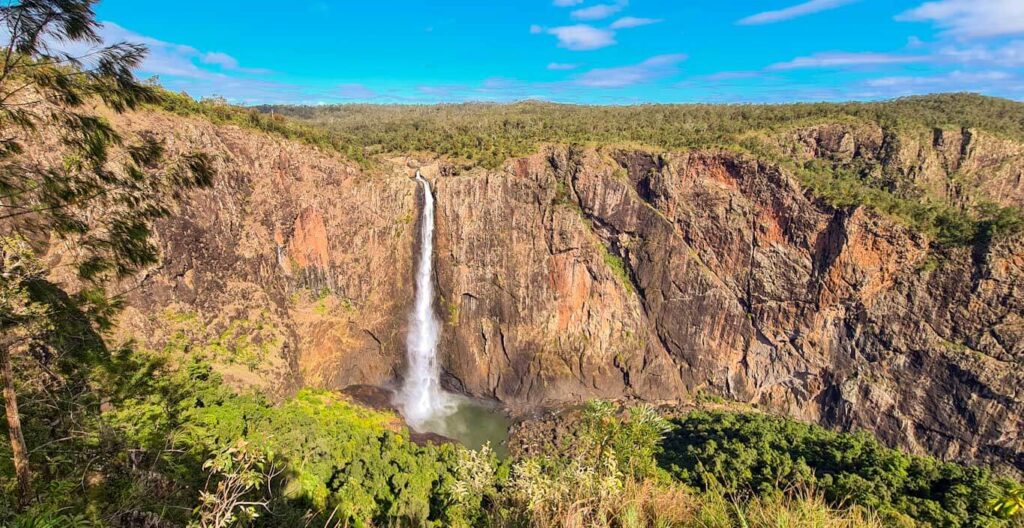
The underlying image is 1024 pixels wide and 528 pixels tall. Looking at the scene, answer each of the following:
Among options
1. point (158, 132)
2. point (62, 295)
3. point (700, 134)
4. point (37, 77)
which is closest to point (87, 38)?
point (37, 77)

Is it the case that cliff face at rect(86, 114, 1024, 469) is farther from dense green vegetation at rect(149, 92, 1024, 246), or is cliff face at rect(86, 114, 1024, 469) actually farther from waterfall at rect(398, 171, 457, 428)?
dense green vegetation at rect(149, 92, 1024, 246)

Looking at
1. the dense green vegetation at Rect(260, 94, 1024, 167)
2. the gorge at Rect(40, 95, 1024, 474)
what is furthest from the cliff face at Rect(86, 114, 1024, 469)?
the dense green vegetation at Rect(260, 94, 1024, 167)

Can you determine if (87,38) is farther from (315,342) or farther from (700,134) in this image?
(700,134)

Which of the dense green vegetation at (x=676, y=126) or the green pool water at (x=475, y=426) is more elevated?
the dense green vegetation at (x=676, y=126)

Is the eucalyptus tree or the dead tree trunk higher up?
the eucalyptus tree

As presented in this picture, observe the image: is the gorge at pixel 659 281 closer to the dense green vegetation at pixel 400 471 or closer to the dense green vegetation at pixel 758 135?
the dense green vegetation at pixel 758 135

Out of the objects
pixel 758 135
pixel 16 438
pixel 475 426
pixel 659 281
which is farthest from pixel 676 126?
pixel 16 438

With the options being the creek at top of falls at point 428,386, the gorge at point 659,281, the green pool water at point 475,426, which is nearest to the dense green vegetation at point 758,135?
the gorge at point 659,281
